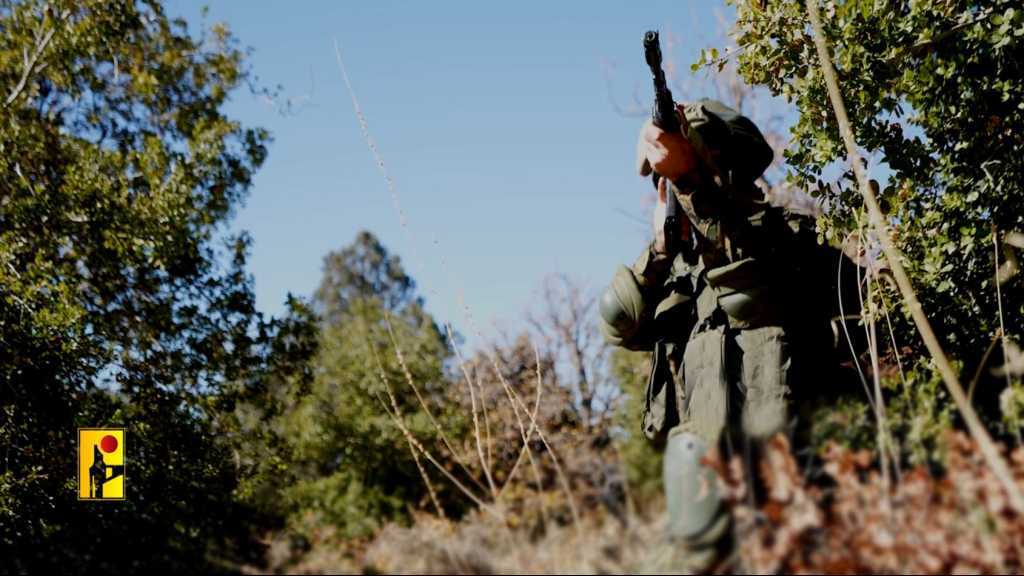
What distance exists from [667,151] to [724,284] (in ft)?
1.45

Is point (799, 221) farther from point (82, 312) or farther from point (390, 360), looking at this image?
point (390, 360)

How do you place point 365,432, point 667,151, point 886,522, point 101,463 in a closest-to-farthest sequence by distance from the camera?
point 886,522 → point 667,151 → point 101,463 → point 365,432

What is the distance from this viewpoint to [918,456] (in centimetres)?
152

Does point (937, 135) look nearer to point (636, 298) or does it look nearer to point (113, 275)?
point (636, 298)

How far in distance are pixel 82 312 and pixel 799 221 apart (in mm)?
6299

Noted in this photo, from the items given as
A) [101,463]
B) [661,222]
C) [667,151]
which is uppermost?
[667,151]

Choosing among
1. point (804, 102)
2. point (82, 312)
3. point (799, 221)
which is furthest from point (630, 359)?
point (799, 221)

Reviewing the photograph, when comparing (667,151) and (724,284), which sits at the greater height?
(667,151)

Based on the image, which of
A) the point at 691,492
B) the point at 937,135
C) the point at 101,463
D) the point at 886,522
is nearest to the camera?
the point at 886,522

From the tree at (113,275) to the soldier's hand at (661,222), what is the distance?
5.73m

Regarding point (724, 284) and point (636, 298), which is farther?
point (636, 298)

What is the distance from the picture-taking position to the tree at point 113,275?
22.0ft

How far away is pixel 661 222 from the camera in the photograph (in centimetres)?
264

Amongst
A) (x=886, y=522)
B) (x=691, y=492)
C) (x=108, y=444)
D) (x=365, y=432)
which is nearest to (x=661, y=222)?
(x=691, y=492)
